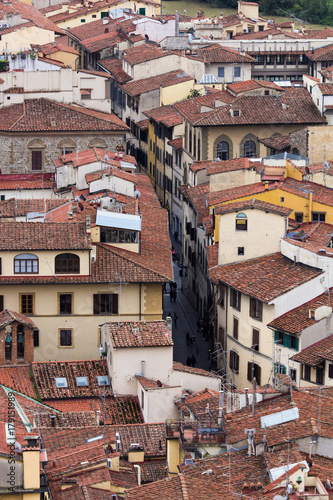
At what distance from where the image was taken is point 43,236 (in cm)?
6856

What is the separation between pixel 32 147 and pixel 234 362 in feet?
109

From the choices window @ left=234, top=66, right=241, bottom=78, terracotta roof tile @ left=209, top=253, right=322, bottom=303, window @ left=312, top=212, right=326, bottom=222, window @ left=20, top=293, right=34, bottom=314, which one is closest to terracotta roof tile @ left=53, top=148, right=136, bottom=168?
window @ left=312, top=212, right=326, bottom=222

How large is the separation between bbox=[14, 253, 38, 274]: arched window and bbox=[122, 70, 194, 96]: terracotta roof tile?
163ft

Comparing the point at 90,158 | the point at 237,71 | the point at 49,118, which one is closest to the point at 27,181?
the point at 90,158

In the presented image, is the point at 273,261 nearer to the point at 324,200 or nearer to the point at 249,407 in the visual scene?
the point at 324,200

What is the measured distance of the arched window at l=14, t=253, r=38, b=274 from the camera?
223ft

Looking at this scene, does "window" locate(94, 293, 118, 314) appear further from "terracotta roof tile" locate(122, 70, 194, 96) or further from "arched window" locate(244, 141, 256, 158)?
"terracotta roof tile" locate(122, 70, 194, 96)

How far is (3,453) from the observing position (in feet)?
140

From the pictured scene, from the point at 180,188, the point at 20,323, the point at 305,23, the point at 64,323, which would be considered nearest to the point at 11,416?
the point at 20,323

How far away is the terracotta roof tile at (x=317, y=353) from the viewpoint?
202 ft

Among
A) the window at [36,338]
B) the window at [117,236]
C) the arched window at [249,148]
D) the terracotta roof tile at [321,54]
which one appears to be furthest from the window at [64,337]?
the terracotta roof tile at [321,54]

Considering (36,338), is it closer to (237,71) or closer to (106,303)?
(106,303)

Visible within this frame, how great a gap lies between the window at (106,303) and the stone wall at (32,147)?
3048cm

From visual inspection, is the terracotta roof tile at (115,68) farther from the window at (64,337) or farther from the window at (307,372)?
the window at (307,372)
